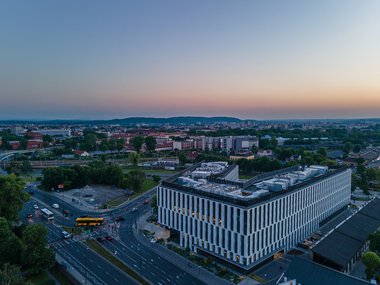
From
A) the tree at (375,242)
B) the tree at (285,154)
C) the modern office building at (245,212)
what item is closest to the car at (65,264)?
the modern office building at (245,212)

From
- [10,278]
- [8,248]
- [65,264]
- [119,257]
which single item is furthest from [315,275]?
[8,248]

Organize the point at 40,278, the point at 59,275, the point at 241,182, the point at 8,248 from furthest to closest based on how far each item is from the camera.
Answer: the point at 241,182 → the point at 59,275 → the point at 40,278 → the point at 8,248

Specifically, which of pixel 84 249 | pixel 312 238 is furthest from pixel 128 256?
pixel 312 238

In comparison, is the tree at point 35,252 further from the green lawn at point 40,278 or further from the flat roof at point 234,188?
the flat roof at point 234,188

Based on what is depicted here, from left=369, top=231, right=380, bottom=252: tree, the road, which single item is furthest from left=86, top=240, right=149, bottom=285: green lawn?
left=369, top=231, right=380, bottom=252: tree

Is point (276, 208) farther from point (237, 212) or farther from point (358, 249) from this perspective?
point (358, 249)

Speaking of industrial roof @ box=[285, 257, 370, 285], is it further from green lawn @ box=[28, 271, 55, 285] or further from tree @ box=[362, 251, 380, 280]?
green lawn @ box=[28, 271, 55, 285]

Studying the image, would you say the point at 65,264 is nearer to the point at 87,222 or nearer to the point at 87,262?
the point at 87,262
